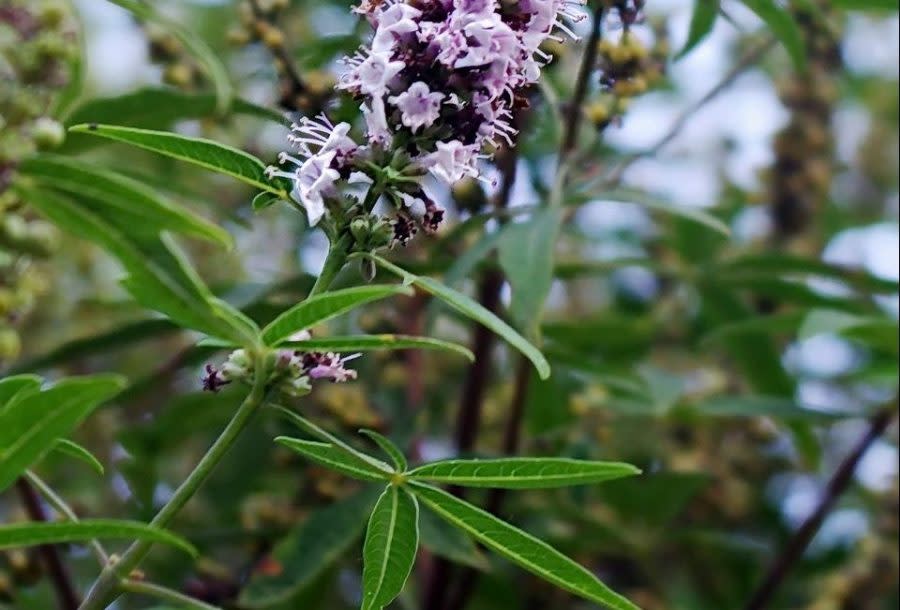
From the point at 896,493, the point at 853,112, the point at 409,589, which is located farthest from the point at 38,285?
the point at 853,112

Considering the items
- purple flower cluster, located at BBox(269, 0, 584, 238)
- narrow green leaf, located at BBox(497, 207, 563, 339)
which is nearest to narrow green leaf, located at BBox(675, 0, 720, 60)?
narrow green leaf, located at BBox(497, 207, 563, 339)

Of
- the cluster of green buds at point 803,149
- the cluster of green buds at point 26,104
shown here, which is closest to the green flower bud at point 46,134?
the cluster of green buds at point 26,104

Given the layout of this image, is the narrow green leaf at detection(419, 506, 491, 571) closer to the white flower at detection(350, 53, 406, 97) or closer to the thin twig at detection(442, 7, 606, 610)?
the thin twig at detection(442, 7, 606, 610)

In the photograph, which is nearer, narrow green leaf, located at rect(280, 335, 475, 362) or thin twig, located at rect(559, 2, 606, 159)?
narrow green leaf, located at rect(280, 335, 475, 362)

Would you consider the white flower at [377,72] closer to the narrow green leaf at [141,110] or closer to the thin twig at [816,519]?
the narrow green leaf at [141,110]

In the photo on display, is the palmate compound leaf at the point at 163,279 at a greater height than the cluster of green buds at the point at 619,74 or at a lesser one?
lesser

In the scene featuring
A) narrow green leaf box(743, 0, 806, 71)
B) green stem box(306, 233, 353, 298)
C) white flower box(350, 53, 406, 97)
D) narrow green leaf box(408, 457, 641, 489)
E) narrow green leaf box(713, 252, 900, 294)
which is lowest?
narrow green leaf box(408, 457, 641, 489)
